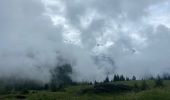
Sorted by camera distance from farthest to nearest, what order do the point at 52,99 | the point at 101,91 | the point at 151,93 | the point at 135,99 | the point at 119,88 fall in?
the point at 119,88, the point at 101,91, the point at 52,99, the point at 151,93, the point at 135,99

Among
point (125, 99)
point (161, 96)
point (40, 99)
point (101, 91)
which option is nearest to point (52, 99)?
point (40, 99)

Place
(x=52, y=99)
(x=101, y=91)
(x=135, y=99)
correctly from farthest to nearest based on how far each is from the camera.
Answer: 1. (x=101, y=91)
2. (x=52, y=99)
3. (x=135, y=99)

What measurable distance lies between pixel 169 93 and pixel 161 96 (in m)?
6.30

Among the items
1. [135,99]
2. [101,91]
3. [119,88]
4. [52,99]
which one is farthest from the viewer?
[119,88]

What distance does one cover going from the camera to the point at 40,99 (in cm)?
13162

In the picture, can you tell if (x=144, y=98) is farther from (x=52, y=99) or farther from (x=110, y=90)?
(x=110, y=90)

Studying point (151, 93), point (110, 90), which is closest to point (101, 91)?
point (110, 90)

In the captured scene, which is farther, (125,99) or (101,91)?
(101,91)

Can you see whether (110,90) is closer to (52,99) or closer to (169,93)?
(52,99)

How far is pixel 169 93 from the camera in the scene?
360 feet

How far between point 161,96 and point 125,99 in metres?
11.2

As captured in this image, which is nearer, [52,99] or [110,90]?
[52,99]

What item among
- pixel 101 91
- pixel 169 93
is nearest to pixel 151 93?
pixel 169 93

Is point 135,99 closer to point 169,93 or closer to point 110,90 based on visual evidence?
point 169,93
